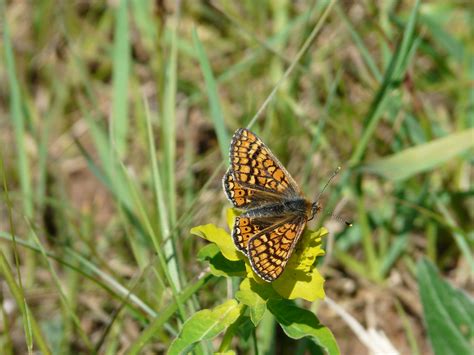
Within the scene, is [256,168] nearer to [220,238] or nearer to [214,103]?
[220,238]

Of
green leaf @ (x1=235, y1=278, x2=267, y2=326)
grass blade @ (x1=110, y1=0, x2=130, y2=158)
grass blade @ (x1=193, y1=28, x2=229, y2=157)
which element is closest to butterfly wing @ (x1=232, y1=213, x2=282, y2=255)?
green leaf @ (x1=235, y1=278, x2=267, y2=326)

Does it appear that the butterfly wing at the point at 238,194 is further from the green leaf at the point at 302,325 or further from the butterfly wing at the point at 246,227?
the green leaf at the point at 302,325

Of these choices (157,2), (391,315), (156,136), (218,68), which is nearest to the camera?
(391,315)

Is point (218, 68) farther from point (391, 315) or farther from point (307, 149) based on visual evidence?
point (391, 315)

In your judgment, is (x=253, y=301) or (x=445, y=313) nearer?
(x=253, y=301)

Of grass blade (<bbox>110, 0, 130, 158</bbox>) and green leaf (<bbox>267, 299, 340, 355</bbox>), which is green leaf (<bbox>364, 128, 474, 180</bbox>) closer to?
green leaf (<bbox>267, 299, 340, 355</bbox>)

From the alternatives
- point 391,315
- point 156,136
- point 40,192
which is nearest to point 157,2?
point 156,136

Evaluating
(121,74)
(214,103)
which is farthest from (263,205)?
(121,74)
